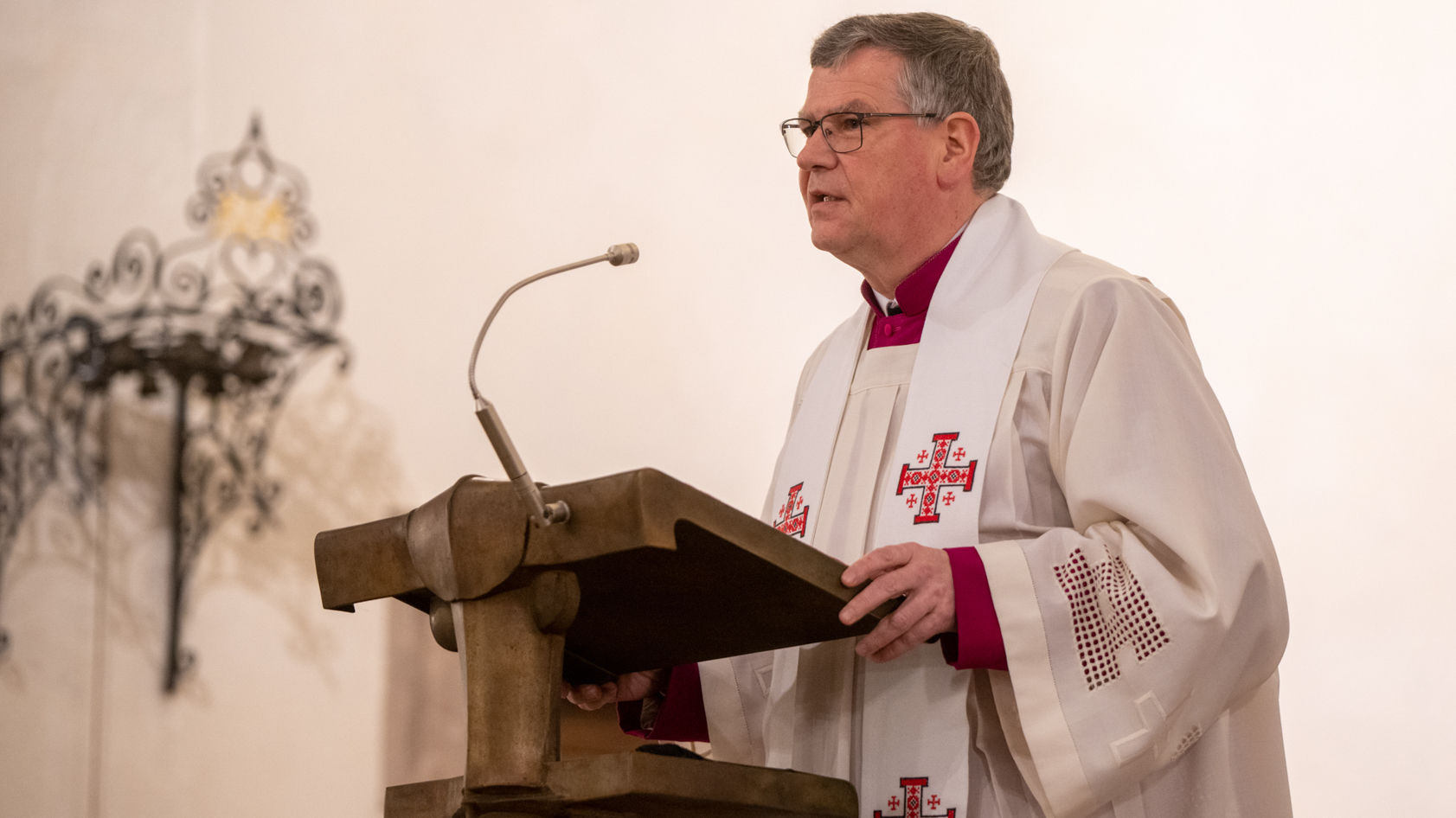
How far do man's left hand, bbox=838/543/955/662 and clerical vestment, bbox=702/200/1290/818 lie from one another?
89mm

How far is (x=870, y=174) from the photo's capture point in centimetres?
290

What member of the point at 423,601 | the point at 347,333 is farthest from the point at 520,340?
the point at 423,601

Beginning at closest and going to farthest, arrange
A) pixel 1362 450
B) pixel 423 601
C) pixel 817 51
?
pixel 423 601 → pixel 817 51 → pixel 1362 450

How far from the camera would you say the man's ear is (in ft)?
9.73

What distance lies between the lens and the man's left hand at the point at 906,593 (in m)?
2.09


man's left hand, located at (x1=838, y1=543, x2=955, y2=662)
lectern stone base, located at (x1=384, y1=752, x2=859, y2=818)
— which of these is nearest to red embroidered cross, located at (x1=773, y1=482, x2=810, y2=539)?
man's left hand, located at (x1=838, y1=543, x2=955, y2=662)

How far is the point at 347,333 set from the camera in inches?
201

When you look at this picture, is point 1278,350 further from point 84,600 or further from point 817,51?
point 84,600

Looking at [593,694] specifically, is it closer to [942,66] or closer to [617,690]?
[617,690]

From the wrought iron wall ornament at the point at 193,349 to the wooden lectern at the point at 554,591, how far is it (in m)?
3.26

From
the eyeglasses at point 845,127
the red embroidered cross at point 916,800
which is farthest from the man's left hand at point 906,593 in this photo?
the eyeglasses at point 845,127

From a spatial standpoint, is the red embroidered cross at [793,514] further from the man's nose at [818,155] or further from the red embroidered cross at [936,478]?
the man's nose at [818,155]

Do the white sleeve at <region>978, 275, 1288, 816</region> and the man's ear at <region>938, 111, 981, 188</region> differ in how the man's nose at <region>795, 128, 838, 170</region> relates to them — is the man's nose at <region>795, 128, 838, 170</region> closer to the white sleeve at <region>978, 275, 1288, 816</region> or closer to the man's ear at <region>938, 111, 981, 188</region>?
the man's ear at <region>938, 111, 981, 188</region>

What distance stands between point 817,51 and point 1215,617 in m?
1.45
